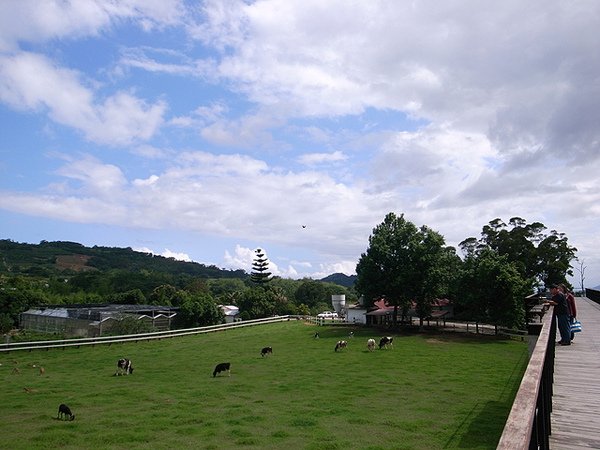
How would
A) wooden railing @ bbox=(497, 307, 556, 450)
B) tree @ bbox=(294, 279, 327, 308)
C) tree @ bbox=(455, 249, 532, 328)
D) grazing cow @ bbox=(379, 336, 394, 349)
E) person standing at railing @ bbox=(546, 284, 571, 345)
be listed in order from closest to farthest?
1. wooden railing @ bbox=(497, 307, 556, 450)
2. person standing at railing @ bbox=(546, 284, 571, 345)
3. grazing cow @ bbox=(379, 336, 394, 349)
4. tree @ bbox=(455, 249, 532, 328)
5. tree @ bbox=(294, 279, 327, 308)

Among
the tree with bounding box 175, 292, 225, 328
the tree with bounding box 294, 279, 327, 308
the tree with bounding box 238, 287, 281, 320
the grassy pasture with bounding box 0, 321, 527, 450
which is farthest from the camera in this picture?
the tree with bounding box 294, 279, 327, 308

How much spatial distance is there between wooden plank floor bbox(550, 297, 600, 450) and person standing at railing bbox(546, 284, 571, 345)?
0.28 m

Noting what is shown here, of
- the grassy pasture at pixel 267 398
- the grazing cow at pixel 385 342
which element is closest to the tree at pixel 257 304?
the grassy pasture at pixel 267 398

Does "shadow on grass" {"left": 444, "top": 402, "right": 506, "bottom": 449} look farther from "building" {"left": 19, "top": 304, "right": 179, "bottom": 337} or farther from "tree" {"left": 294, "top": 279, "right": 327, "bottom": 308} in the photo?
"tree" {"left": 294, "top": 279, "right": 327, "bottom": 308}

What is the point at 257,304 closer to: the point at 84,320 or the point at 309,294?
the point at 84,320

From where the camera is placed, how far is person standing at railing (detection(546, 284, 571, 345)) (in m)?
10.7

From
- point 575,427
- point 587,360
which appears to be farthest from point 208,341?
point 575,427

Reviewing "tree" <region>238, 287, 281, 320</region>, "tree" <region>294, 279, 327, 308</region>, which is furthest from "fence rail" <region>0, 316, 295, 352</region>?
"tree" <region>294, 279, 327, 308</region>

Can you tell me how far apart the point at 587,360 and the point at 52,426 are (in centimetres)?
1531

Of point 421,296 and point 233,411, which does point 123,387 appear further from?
point 421,296

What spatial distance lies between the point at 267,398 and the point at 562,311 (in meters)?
12.1

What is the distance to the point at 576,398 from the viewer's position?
7000 mm

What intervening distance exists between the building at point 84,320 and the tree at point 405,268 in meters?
24.2

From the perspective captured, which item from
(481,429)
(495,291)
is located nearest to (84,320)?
(495,291)
